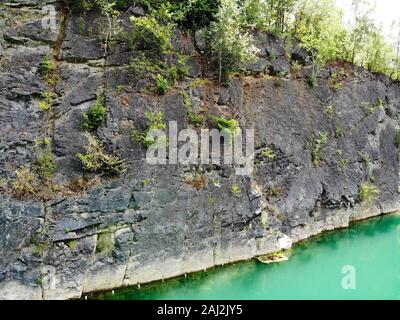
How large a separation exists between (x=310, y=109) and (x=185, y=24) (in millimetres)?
7399

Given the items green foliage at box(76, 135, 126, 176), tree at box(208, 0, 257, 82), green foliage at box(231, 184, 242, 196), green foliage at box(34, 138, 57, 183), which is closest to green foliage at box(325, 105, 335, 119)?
tree at box(208, 0, 257, 82)

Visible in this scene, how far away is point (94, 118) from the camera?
520 inches

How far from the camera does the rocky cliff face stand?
1152 centimetres

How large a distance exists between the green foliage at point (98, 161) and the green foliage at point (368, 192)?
42.8ft

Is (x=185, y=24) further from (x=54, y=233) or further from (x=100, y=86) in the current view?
(x=54, y=233)

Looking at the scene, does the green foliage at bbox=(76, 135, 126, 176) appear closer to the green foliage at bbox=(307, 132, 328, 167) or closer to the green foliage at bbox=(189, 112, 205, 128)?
the green foliage at bbox=(189, 112, 205, 128)

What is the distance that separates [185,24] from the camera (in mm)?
16922

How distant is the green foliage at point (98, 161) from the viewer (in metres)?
12.6

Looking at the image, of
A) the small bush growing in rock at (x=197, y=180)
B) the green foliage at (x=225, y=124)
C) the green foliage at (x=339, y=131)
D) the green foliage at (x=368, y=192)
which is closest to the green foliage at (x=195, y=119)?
the green foliage at (x=225, y=124)

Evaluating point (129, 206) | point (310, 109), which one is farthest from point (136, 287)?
point (310, 109)

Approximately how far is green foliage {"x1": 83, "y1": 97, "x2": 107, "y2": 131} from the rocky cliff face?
231 mm

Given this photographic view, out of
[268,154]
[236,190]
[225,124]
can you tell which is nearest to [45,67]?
[225,124]

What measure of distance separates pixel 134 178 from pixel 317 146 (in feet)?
32.4

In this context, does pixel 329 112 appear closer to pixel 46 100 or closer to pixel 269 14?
pixel 269 14
